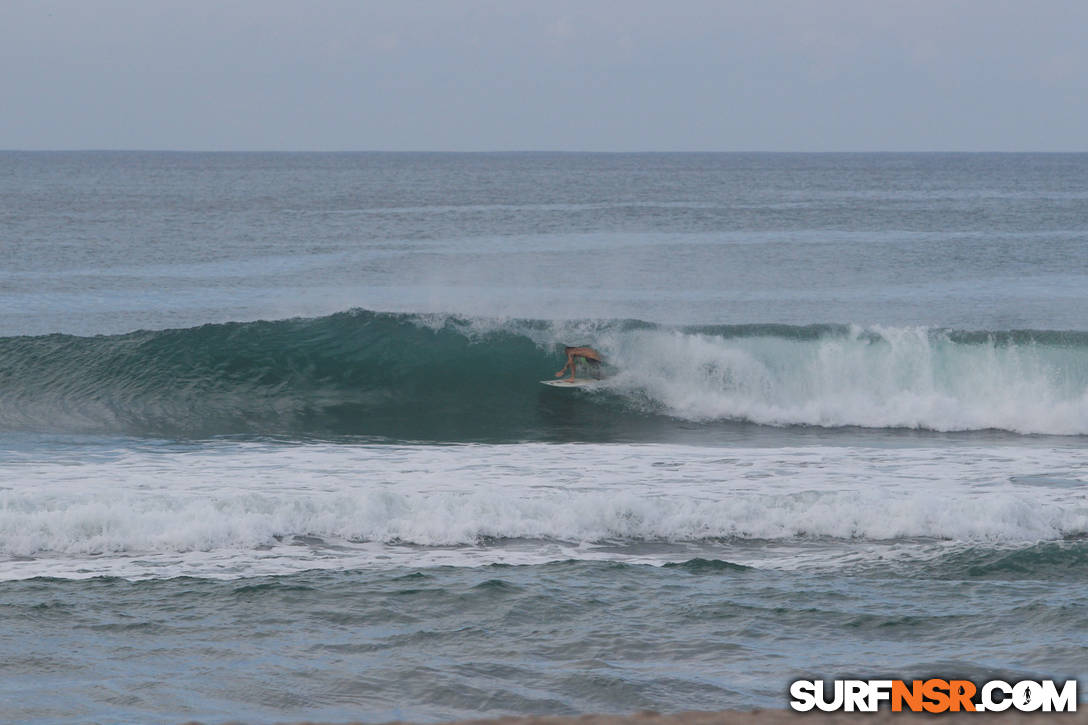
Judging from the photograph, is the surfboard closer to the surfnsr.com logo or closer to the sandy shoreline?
the surfnsr.com logo

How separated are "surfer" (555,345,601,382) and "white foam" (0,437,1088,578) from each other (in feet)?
21.0

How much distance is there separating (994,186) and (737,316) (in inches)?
2984

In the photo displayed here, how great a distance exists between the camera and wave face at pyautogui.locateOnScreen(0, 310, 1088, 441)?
60.0 ft

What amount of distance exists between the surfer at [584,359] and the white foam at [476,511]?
641 cm

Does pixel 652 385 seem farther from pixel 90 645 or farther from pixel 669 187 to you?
pixel 669 187

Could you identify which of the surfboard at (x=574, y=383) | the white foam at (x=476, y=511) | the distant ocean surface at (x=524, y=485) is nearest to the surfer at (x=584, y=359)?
the surfboard at (x=574, y=383)

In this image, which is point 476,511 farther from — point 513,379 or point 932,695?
point 513,379

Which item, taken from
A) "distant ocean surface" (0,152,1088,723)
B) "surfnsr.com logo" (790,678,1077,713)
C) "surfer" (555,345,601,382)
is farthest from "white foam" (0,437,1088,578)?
"surfer" (555,345,601,382)

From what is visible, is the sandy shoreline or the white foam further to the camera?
the white foam

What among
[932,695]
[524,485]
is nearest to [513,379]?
[524,485]

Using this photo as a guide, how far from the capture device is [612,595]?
29.8 feet

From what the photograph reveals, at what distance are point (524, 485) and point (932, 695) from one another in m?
7.01

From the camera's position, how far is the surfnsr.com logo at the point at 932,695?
627cm

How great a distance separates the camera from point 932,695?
678 cm
